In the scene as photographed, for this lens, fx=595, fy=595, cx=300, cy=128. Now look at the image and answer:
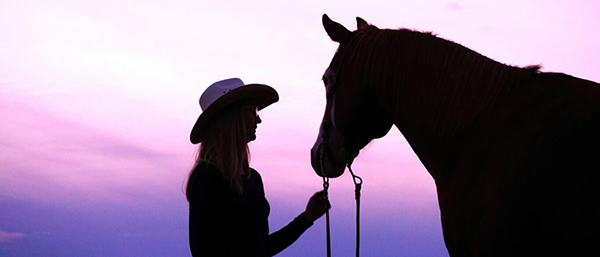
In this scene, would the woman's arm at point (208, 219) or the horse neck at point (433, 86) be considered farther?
the woman's arm at point (208, 219)

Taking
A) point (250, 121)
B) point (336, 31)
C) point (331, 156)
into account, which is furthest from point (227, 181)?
point (336, 31)

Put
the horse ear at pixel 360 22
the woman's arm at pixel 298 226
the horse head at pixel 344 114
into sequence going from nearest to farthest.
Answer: the horse head at pixel 344 114 → the horse ear at pixel 360 22 → the woman's arm at pixel 298 226

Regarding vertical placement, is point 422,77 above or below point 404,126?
above

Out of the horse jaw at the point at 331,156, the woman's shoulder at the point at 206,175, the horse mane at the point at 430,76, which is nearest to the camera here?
the horse mane at the point at 430,76

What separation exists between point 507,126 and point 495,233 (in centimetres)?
50

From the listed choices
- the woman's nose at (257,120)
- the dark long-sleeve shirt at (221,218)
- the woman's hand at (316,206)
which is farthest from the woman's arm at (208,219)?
the woman's hand at (316,206)

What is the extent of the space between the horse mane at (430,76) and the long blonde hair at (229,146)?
81 centimetres

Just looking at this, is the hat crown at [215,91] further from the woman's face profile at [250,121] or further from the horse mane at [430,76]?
the horse mane at [430,76]

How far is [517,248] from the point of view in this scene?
259cm

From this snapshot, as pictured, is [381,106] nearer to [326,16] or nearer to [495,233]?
[326,16]

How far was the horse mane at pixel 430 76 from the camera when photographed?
298 centimetres

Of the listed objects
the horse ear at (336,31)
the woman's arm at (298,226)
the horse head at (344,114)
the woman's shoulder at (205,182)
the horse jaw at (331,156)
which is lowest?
the woman's arm at (298,226)

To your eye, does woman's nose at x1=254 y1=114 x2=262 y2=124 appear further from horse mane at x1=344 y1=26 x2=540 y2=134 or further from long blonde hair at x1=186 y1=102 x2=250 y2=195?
horse mane at x1=344 y1=26 x2=540 y2=134

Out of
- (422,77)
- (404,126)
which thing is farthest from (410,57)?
(404,126)
